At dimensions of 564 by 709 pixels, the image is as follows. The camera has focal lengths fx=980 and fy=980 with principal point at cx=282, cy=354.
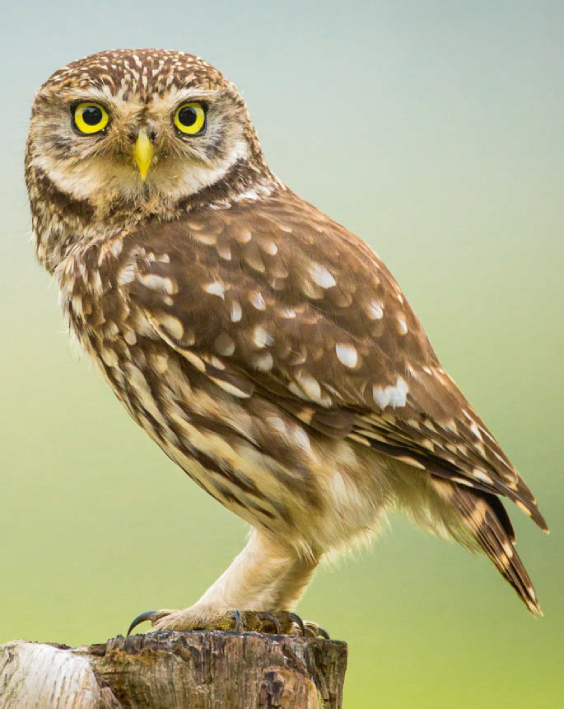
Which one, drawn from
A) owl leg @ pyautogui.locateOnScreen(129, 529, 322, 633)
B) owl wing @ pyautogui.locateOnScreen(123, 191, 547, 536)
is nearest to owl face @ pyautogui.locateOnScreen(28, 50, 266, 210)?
owl wing @ pyautogui.locateOnScreen(123, 191, 547, 536)

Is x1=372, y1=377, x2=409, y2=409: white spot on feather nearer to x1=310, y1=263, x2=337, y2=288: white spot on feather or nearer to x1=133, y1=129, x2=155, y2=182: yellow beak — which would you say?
x1=310, y1=263, x2=337, y2=288: white spot on feather

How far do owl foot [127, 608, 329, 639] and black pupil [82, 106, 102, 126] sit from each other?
107 cm

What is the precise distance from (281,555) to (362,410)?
1.43ft

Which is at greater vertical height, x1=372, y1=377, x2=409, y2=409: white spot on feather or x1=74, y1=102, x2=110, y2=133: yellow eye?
x1=74, y1=102, x2=110, y2=133: yellow eye

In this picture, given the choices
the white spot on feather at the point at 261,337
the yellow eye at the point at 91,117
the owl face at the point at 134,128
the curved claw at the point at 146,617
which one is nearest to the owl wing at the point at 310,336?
the white spot on feather at the point at 261,337

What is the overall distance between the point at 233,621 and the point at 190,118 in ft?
3.64

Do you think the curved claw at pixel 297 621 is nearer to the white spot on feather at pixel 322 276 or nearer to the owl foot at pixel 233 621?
the owl foot at pixel 233 621

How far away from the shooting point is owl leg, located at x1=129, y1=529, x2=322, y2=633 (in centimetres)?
208

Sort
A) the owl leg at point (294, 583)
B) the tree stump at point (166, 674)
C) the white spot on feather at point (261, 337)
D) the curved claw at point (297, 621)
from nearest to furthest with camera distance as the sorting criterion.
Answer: the tree stump at point (166, 674), the white spot on feather at point (261, 337), the curved claw at point (297, 621), the owl leg at point (294, 583)

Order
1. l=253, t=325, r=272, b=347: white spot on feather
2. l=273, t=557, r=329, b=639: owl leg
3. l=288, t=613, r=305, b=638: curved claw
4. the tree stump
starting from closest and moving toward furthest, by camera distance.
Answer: the tree stump → l=253, t=325, r=272, b=347: white spot on feather → l=288, t=613, r=305, b=638: curved claw → l=273, t=557, r=329, b=639: owl leg

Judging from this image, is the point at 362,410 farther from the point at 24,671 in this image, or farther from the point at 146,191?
the point at 24,671

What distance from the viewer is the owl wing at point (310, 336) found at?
6.61ft

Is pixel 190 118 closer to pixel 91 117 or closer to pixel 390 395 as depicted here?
pixel 91 117

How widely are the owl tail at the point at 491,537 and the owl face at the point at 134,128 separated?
91 cm
